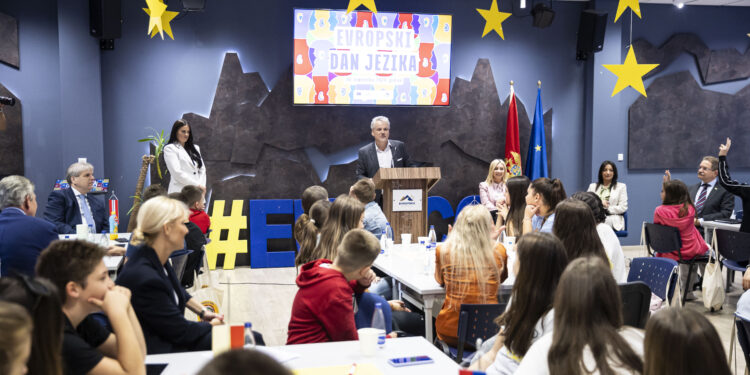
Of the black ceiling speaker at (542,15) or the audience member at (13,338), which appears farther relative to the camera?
the black ceiling speaker at (542,15)

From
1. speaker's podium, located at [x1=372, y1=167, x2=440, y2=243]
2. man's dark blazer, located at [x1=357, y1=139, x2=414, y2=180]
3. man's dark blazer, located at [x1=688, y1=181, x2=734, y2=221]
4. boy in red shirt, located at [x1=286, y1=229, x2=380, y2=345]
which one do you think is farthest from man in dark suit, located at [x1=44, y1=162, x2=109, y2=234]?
man's dark blazer, located at [x1=688, y1=181, x2=734, y2=221]

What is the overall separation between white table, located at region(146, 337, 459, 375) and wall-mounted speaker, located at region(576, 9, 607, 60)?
7108 millimetres

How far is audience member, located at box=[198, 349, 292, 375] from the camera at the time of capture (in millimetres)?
913

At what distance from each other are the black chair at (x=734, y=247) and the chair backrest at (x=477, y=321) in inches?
141

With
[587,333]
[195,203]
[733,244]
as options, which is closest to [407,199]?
[195,203]

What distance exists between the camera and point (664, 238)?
6156 millimetres

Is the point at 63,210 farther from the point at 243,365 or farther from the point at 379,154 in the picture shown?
the point at 243,365

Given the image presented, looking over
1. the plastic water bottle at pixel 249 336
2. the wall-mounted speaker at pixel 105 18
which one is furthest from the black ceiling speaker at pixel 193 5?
the plastic water bottle at pixel 249 336

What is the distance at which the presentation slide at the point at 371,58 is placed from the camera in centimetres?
771

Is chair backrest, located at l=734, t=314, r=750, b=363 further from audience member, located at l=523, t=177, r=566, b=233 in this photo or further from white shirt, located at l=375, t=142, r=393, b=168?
white shirt, located at l=375, t=142, r=393, b=168

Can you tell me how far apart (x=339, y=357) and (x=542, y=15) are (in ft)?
22.6

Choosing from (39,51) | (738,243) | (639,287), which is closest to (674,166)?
(738,243)

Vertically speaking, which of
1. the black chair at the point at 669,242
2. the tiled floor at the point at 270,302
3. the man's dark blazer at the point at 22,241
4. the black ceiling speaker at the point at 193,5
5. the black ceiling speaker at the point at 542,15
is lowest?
the tiled floor at the point at 270,302

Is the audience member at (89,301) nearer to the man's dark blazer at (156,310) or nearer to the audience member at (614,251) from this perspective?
the man's dark blazer at (156,310)
